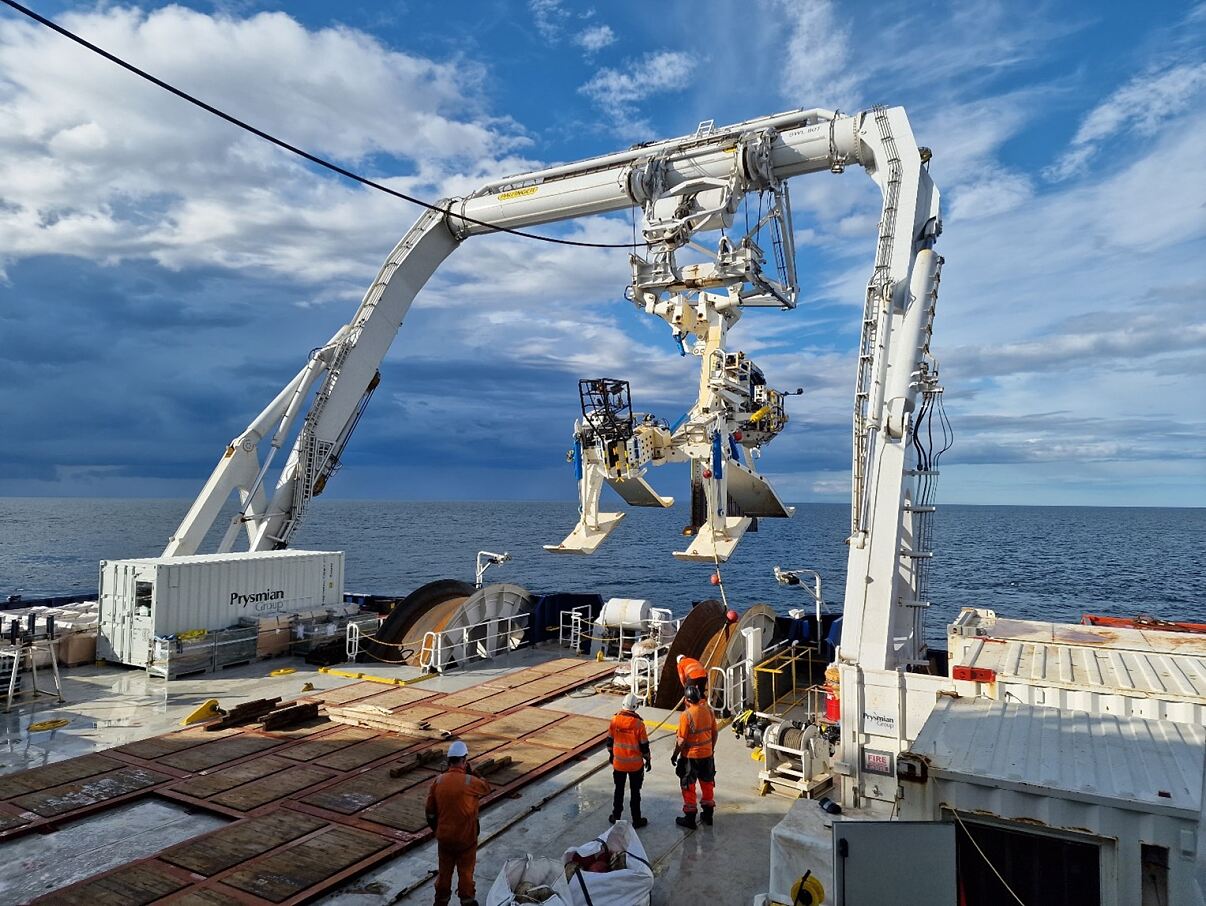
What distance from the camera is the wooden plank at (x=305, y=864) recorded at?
7605 mm

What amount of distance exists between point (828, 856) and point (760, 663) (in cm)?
845

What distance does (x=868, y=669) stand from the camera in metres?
9.62

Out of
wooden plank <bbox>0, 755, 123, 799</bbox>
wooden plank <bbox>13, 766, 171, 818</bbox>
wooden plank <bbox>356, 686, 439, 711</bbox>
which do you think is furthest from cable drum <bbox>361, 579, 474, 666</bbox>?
wooden plank <bbox>13, 766, 171, 818</bbox>

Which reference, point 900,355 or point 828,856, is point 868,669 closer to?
point 828,856

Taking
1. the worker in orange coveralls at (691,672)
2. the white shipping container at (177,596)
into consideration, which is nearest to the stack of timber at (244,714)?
the white shipping container at (177,596)

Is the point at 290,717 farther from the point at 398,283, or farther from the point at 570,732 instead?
the point at 398,283

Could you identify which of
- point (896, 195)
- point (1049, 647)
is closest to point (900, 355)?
point (896, 195)

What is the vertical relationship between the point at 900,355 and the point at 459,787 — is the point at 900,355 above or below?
above

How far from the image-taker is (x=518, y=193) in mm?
19500

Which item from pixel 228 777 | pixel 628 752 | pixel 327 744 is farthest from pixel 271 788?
pixel 628 752

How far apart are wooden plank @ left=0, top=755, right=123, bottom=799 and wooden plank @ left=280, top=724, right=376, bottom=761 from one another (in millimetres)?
2345

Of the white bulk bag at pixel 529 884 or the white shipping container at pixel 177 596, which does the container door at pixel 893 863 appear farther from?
the white shipping container at pixel 177 596

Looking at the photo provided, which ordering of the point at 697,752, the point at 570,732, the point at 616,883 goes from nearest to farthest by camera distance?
the point at 616,883, the point at 697,752, the point at 570,732

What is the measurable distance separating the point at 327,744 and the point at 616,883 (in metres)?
6.78
